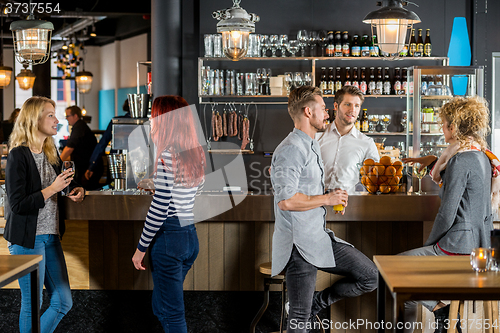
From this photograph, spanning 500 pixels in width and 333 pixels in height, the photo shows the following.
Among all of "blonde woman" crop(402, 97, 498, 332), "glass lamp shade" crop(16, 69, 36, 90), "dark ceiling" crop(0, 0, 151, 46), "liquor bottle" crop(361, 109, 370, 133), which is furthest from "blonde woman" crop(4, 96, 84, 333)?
"glass lamp shade" crop(16, 69, 36, 90)

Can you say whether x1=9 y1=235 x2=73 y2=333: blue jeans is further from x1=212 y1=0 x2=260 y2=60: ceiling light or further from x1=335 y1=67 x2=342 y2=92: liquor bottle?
x1=335 y1=67 x2=342 y2=92: liquor bottle

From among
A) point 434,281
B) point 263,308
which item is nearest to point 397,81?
point 263,308

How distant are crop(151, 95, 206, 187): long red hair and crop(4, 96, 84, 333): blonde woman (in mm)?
649

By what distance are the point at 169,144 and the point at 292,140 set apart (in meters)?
0.57

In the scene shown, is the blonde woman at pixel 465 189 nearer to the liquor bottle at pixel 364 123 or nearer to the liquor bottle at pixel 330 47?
the liquor bottle at pixel 364 123

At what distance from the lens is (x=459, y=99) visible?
2.69 meters

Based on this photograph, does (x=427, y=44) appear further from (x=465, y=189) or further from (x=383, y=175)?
(x=465, y=189)

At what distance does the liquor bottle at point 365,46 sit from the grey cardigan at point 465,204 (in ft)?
A: 10.5

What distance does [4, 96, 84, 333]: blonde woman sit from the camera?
2.64 meters

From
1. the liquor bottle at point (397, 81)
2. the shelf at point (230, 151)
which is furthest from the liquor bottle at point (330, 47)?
the shelf at point (230, 151)

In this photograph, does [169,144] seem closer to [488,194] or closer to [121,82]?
[488,194]

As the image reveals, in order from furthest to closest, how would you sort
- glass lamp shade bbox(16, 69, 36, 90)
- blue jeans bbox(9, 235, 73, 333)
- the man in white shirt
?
glass lamp shade bbox(16, 69, 36, 90) < the man in white shirt < blue jeans bbox(9, 235, 73, 333)

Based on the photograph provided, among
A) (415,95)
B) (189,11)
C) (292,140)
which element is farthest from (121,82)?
(292,140)

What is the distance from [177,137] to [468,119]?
1465 mm
